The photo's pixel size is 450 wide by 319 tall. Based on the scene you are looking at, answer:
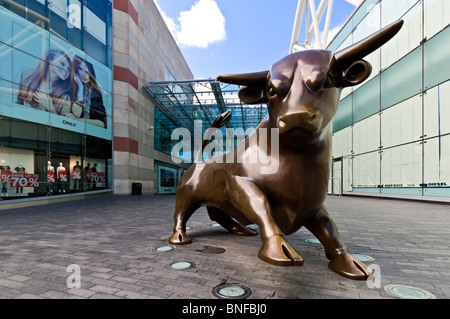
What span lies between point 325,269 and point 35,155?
472 inches

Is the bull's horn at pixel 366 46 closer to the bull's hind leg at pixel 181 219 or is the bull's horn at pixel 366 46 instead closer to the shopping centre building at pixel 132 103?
the bull's hind leg at pixel 181 219

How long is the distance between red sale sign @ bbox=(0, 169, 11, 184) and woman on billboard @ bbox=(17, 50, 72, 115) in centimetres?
268

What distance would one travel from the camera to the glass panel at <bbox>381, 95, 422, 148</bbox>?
11484 mm

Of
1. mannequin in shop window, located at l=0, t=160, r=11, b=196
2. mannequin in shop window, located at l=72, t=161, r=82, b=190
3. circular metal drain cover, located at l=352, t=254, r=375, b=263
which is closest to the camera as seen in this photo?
circular metal drain cover, located at l=352, t=254, r=375, b=263

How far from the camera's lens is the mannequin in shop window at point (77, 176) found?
41.2ft

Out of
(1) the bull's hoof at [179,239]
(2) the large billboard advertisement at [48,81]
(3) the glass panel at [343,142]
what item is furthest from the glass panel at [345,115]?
(1) the bull's hoof at [179,239]

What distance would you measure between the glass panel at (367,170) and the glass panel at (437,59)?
4.80 metres

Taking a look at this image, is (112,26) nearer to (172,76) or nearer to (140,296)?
(172,76)

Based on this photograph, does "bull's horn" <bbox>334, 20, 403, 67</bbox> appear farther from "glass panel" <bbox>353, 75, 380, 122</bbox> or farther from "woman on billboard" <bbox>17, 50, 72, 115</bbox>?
"glass panel" <bbox>353, 75, 380, 122</bbox>

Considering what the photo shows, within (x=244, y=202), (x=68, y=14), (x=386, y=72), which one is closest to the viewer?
(x=244, y=202)

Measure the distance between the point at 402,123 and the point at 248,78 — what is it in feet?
44.5

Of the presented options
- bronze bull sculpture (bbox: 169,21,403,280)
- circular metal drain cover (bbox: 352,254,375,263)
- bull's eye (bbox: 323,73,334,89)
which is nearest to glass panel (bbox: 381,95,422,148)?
circular metal drain cover (bbox: 352,254,375,263)
